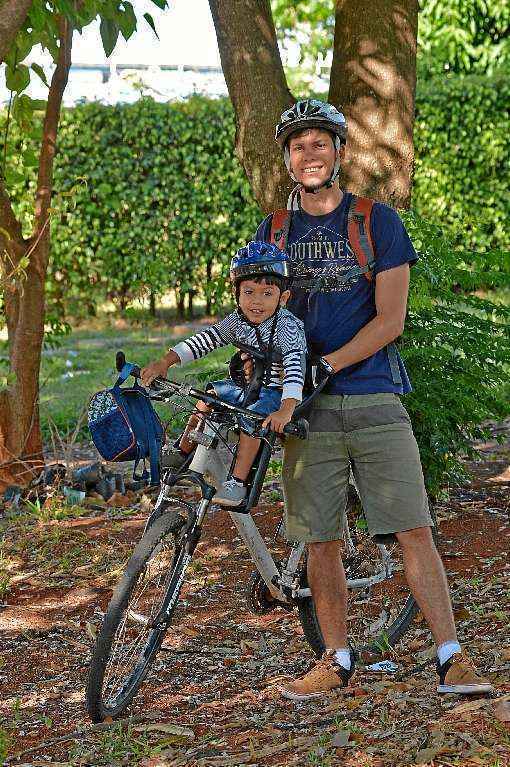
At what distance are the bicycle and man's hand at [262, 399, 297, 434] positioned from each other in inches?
1.6

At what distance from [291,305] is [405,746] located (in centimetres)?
154

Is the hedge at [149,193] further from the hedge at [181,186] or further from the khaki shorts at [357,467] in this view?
the khaki shorts at [357,467]

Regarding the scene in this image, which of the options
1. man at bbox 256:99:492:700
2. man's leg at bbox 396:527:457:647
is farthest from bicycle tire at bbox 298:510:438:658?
man's leg at bbox 396:527:457:647

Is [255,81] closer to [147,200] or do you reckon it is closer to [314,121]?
[314,121]

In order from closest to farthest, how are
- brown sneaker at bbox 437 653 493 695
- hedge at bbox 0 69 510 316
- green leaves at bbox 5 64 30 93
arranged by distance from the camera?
brown sneaker at bbox 437 653 493 695 < green leaves at bbox 5 64 30 93 < hedge at bbox 0 69 510 316

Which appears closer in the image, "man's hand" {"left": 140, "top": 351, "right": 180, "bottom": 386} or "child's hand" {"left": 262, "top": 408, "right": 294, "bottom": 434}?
"child's hand" {"left": 262, "top": 408, "right": 294, "bottom": 434}

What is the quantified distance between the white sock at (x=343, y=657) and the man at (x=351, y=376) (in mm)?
117

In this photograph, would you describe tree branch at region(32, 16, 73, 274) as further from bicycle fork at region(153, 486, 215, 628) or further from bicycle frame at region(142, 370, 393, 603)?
bicycle fork at region(153, 486, 215, 628)

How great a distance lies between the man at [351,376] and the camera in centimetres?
394

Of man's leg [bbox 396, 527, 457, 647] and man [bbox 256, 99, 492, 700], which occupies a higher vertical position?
man [bbox 256, 99, 492, 700]

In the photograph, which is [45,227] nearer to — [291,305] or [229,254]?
[291,305]

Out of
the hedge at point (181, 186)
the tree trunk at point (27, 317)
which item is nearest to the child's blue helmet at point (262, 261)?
the tree trunk at point (27, 317)

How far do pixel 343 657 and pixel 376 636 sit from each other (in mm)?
593

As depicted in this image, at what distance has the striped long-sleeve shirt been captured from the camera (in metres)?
3.83
